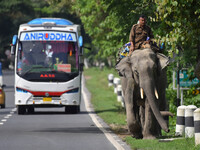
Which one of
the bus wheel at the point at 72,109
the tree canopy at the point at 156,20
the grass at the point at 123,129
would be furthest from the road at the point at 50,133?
the tree canopy at the point at 156,20

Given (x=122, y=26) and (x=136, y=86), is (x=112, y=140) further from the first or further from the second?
(x=122, y=26)

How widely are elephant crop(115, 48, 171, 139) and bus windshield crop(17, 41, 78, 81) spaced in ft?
38.0

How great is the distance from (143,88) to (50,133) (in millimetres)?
4389

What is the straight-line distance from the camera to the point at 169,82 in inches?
1007

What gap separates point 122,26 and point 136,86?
4.61 m

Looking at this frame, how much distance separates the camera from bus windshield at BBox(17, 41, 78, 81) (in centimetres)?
2731

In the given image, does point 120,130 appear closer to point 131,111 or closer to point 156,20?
point 131,111

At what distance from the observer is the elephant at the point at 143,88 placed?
15195mm

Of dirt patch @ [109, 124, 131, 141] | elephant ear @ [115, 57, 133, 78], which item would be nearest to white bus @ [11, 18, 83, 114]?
dirt patch @ [109, 124, 131, 141]

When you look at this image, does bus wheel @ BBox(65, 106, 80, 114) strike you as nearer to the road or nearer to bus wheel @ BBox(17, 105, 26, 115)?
the road

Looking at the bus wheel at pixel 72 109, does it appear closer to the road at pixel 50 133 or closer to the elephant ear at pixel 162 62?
the road at pixel 50 133

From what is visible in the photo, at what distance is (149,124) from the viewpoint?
15.6m

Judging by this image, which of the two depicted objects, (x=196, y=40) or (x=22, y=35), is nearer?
(x=196, y=40)

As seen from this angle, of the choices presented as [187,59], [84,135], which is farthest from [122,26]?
[84,135]
